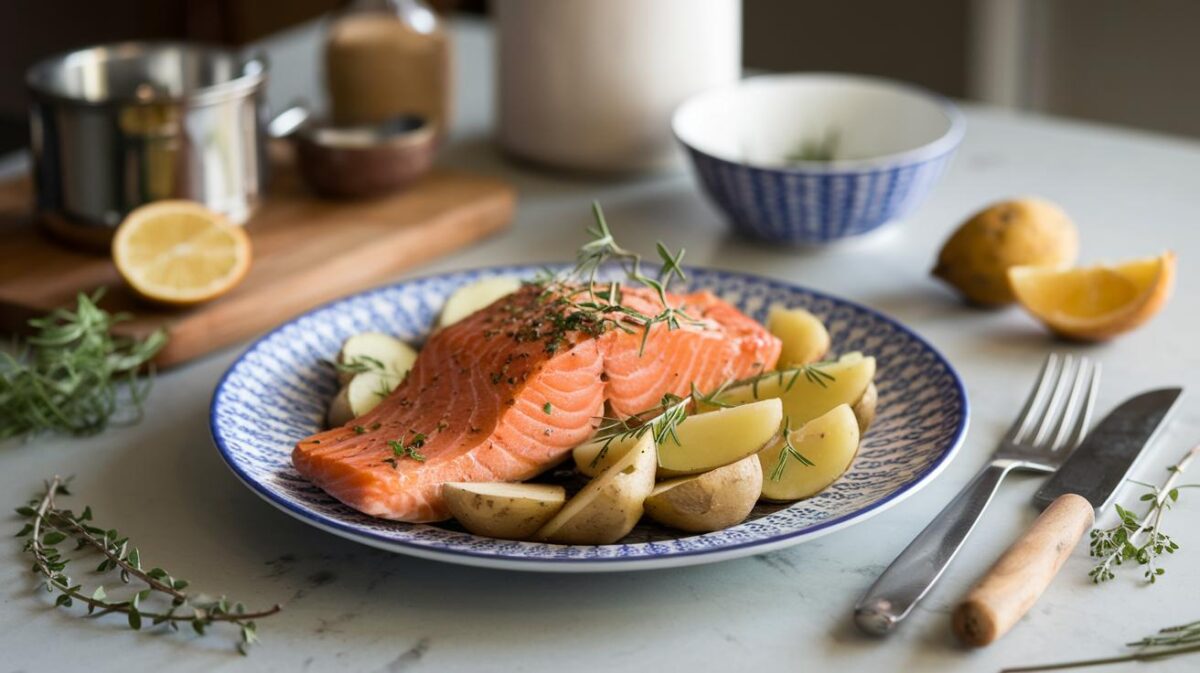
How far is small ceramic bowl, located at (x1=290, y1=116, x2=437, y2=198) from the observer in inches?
75.0

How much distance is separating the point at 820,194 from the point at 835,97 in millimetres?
379

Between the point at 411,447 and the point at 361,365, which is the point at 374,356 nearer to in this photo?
the point at 361,365

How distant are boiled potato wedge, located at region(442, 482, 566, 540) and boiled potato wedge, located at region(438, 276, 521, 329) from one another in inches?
15.9

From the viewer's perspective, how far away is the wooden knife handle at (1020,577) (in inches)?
38.5

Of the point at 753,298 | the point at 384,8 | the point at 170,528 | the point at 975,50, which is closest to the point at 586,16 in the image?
the point at 384,8

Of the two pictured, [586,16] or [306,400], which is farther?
[586,16]

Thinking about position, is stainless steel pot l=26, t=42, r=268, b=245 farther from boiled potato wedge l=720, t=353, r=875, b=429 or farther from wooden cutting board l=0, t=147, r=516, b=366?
boiled potato wedge l=720, t=353, r=875, b=429

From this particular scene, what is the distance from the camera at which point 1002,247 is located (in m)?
1.64

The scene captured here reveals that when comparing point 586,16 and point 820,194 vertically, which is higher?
point 586,16

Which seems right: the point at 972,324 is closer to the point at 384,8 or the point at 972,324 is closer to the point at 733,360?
the point at 733,360

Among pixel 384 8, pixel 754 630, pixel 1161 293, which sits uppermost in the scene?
pixel 384 8

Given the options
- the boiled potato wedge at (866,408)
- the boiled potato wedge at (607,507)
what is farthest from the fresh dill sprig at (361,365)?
the boiled potato wedge at (866,408)

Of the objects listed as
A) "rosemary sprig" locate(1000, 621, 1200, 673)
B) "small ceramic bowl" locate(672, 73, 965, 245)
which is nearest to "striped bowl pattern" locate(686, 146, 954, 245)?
"small ceramic bowl" locate(672, 73, 965, 245)

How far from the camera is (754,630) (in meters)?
1.04
